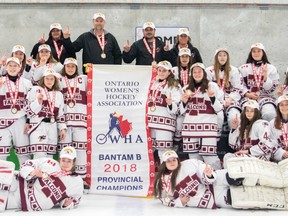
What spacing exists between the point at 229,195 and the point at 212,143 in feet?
3.20

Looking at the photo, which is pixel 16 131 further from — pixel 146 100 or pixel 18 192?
pixel 146 100

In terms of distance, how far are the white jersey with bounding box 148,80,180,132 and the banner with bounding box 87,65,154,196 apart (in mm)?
105

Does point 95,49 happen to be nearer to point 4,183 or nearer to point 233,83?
point 233,83

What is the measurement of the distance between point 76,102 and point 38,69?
76cm

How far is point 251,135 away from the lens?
23.3 ft

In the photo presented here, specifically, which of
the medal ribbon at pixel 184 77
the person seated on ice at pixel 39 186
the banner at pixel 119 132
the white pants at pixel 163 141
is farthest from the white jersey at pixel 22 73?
the medal ribbon at pixel 184 77

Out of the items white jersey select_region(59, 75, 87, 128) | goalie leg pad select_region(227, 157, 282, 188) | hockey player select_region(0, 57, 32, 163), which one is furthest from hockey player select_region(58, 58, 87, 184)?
goalie leg pad select_region(227, 157, 282, 188)

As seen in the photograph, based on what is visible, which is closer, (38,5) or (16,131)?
(16,131)

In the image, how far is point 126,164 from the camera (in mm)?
7305

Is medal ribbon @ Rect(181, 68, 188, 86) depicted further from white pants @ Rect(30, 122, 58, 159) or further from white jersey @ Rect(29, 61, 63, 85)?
white pants @ Rect(30, 122, 58, 159)

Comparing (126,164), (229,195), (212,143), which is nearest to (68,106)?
(126,164)

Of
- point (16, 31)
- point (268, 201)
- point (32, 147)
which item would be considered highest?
point (16, 31)

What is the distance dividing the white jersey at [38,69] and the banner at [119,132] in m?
0.53

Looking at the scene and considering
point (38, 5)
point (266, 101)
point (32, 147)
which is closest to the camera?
point (32, 147)
